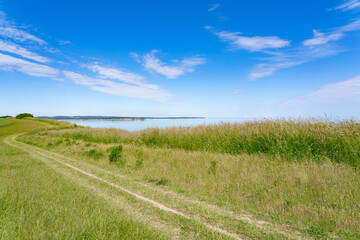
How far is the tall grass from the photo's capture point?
827cm

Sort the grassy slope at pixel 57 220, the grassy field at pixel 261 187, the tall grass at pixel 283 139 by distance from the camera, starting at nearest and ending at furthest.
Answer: the grassy slope at pixel 57 220 → the grassy field at pixel 261 187 → the tall grass at pixel 283 139

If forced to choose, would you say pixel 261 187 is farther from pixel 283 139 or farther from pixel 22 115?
pixel 22 115

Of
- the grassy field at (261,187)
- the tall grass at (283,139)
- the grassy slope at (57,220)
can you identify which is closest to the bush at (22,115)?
the tall grass at (283,139)

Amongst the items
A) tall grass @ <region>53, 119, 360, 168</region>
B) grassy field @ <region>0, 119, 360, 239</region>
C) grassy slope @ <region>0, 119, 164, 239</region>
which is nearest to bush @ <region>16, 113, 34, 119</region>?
tall grass @ <region>53, 119, 360, 168</region>

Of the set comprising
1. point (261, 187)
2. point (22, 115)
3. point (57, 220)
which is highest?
point (22, 115)

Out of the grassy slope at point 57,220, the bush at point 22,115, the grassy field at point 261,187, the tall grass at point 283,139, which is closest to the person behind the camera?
the grassy slope at point 57,220

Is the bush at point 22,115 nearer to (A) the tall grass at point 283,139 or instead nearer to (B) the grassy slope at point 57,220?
(A) the tall grass at point 283,139

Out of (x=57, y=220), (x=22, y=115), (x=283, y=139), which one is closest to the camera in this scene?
(x=57, y=220)

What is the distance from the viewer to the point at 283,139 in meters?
9.97

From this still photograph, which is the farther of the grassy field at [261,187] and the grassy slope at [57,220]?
the grassy field at [261,187]

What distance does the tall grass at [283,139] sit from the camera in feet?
27.1

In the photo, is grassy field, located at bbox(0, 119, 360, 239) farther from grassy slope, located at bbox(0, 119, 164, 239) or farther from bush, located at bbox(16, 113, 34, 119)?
bush, located at bbox(16, 113, 34, 119)

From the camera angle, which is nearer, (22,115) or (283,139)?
(283,139)

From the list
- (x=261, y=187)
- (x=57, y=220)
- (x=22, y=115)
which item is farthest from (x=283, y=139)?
(x=22, y=115)
